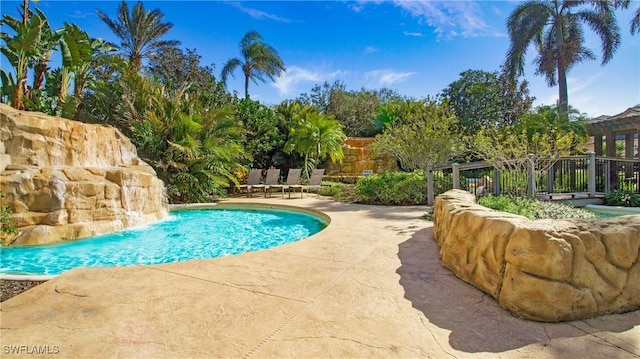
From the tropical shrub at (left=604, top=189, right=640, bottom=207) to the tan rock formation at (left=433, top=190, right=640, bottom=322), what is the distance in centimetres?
908

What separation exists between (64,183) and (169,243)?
274cm

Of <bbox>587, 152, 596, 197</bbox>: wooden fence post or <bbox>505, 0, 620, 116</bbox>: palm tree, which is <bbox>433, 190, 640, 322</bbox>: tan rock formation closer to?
<bbox>587, 152, 596, 197</bbox>: wooden fence post

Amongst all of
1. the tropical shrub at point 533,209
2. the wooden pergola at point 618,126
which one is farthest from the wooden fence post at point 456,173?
the wooden pergola at point 618,126

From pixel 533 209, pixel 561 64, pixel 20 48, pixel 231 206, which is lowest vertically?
A: pixel 231 206

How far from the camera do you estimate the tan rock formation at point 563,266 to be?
254cm

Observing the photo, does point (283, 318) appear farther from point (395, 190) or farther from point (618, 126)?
point (618, 126)

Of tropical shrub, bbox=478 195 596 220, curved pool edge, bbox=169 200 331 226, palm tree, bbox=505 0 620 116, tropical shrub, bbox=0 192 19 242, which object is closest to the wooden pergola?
palm tree, bbox=505 0 620 116

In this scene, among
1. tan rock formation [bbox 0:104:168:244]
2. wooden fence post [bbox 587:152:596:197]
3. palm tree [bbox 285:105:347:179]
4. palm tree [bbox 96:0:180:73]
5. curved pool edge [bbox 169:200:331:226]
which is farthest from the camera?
palm tree [bbox 96:0:180:73]

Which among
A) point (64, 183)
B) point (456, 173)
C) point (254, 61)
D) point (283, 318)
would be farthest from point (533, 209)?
point (254, 61)

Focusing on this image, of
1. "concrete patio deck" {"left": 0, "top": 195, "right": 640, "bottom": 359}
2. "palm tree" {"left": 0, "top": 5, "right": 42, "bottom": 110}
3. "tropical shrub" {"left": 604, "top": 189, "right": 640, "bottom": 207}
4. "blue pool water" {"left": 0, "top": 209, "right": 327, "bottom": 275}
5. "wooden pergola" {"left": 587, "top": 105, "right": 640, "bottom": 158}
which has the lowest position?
"blue pool water" {"left": 0, "top": 209, "right": 327, "bottom": 275}

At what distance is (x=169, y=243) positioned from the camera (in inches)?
246

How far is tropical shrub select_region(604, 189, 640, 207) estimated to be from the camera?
951cm

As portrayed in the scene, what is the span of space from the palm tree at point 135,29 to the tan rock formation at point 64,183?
44.8 feet

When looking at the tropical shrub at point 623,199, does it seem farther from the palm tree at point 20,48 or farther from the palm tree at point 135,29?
the palm tree at point 135,29
